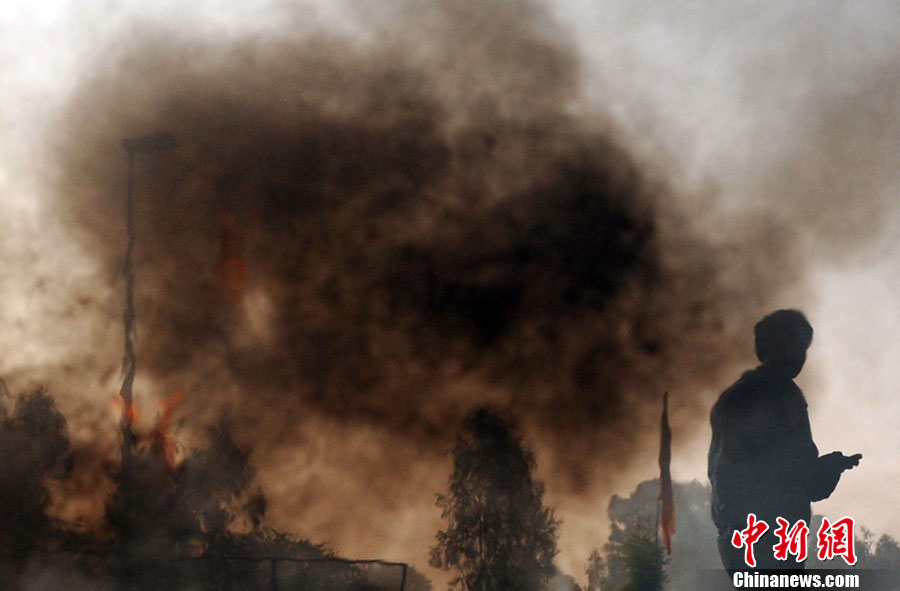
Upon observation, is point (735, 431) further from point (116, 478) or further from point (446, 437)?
point (116, 478)

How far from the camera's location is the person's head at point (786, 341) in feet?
22.0

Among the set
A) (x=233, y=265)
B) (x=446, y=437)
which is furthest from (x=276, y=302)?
(x=446, y=437)

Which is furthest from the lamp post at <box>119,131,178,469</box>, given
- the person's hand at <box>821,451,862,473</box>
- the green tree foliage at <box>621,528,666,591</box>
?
the person's hand at <box>821,451,862,473</box>

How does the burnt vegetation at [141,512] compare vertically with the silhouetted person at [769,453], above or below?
above

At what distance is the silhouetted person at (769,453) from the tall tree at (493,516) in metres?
10.6

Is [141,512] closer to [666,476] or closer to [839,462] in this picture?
[666,476]

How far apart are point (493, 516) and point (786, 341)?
1167 cm

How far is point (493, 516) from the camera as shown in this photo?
57.7ft

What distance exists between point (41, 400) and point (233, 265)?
413 cm

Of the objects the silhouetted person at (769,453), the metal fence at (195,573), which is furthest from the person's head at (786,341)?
the metal fence at (195,573)

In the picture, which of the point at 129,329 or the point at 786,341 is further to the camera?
the point at 129,329

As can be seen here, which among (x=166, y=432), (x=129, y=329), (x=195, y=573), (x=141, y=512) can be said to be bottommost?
(x=195, y=573)

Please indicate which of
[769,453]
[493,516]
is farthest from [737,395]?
[493,516]

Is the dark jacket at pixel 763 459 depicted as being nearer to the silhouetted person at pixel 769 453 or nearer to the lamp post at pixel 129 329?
the silhouetted person at pixel 769 453
